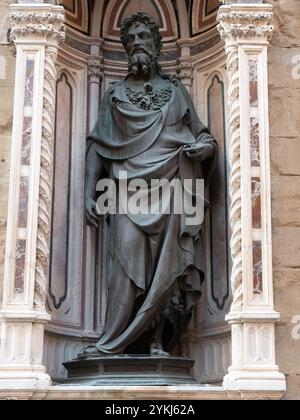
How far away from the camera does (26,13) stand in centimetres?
838

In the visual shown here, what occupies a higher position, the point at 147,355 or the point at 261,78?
the point at 261,78

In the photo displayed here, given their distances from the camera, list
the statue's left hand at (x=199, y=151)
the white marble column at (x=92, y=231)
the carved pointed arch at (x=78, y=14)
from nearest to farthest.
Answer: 1. the statue's left hand at (x=199, y=151)
2. the white marble column at (x=92, y=231)
3. the carved pointed arch at (x=78, y=14)

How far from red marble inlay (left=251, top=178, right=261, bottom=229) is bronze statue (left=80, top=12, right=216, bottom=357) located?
784 mm

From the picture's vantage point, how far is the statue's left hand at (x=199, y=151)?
338 inches

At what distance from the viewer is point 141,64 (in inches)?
355

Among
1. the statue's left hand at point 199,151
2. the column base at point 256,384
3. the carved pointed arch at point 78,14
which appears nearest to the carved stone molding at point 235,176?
the statue's left hand at point 199,151

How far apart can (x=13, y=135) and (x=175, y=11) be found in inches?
117

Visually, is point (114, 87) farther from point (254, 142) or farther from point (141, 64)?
point (254, 142)

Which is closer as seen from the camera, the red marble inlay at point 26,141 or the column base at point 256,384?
the column base at point 256,384

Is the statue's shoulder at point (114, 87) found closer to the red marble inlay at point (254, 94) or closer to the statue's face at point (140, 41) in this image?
the statue's face at point (140, 41)

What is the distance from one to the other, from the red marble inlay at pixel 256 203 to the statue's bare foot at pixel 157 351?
59.2 inches

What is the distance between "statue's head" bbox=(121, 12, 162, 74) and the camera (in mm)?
9039

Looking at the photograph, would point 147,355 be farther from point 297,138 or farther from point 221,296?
point 297,138

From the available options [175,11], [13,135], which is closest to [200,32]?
[175,11]
